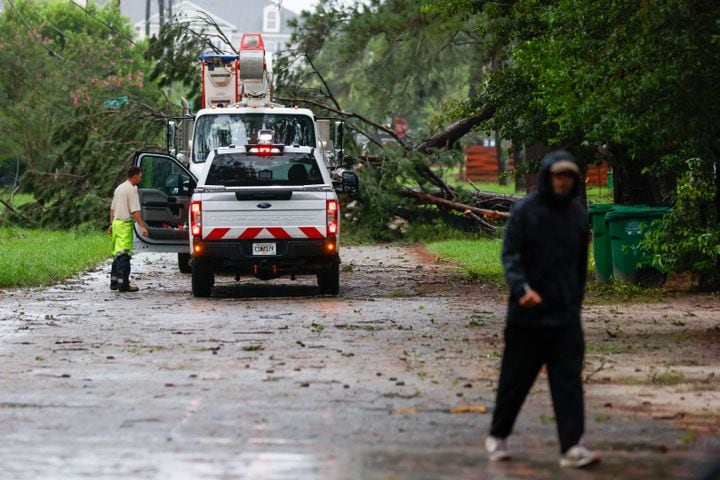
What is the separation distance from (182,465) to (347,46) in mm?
34033

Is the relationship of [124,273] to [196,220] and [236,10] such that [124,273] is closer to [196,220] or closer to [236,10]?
[196,220]

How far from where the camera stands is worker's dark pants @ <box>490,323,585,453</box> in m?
8.22

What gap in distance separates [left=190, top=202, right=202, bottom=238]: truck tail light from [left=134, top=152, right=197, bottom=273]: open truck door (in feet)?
5.60

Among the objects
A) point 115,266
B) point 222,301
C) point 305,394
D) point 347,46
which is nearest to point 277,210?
point 222,301

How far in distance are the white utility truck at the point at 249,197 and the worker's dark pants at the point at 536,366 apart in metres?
10.7

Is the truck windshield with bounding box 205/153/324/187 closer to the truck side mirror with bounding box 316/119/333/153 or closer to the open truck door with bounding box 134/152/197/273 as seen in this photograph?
the open truck door with bounding box 134/152/197/273

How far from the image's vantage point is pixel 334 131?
79.1 ft

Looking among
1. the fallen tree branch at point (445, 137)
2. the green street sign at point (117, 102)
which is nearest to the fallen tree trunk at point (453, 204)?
the fallen tree branch at point (445, 137)

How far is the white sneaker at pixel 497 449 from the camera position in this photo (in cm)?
826

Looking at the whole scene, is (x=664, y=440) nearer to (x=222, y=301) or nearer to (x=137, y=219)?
(x=222, y=301)

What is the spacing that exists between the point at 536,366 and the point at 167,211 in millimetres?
14031

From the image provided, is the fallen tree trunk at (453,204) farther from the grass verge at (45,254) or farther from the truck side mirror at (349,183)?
the truck side mirror at (349,183)

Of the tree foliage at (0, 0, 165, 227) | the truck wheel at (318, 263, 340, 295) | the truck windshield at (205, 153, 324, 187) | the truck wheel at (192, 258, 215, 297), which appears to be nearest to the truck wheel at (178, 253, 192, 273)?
the truck windshield at (205, 153, 324, 187)

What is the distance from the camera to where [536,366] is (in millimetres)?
8367
